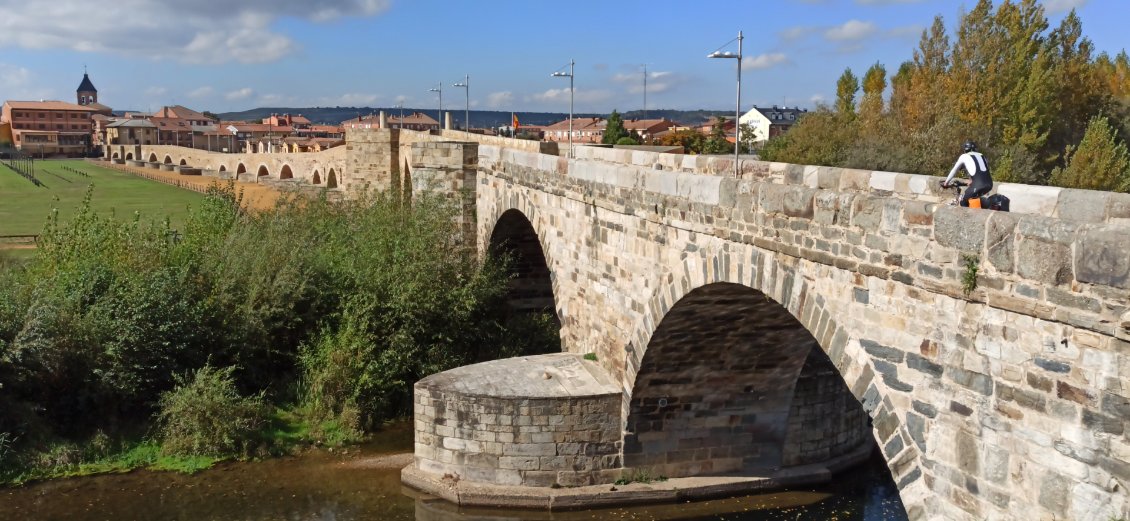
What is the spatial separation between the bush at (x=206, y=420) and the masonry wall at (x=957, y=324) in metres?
8.29

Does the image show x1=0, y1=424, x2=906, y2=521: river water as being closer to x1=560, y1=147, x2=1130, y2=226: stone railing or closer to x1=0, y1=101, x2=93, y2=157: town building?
x1=560, y1=147, x2=1130, y2=226: stone railing

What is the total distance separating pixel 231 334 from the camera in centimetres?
1677

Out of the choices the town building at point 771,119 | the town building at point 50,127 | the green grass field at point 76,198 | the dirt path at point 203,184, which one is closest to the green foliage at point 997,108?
the green grass field at point 76,198

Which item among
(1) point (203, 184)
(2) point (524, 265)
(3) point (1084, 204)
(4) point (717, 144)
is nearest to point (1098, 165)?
(2) point (524, 265)

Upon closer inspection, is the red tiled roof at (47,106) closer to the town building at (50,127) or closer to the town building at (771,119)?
the town building at (50,127)

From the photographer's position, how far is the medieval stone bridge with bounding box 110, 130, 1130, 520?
5488mm

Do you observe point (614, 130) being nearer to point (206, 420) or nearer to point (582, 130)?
point (582, 130)

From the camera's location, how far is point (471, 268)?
1866 cm

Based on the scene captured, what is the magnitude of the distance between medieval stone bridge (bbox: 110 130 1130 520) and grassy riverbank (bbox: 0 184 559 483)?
5.38 ft

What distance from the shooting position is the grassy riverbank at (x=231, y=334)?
48.0 feet

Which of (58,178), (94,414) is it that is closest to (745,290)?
(94,414)

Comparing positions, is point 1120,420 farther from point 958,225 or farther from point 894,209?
point 894,209

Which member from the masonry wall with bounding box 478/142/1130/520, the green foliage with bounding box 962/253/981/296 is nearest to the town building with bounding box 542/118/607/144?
the masonry wall with bounding box 478/142/1130/520

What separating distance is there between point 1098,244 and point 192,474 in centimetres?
1263
